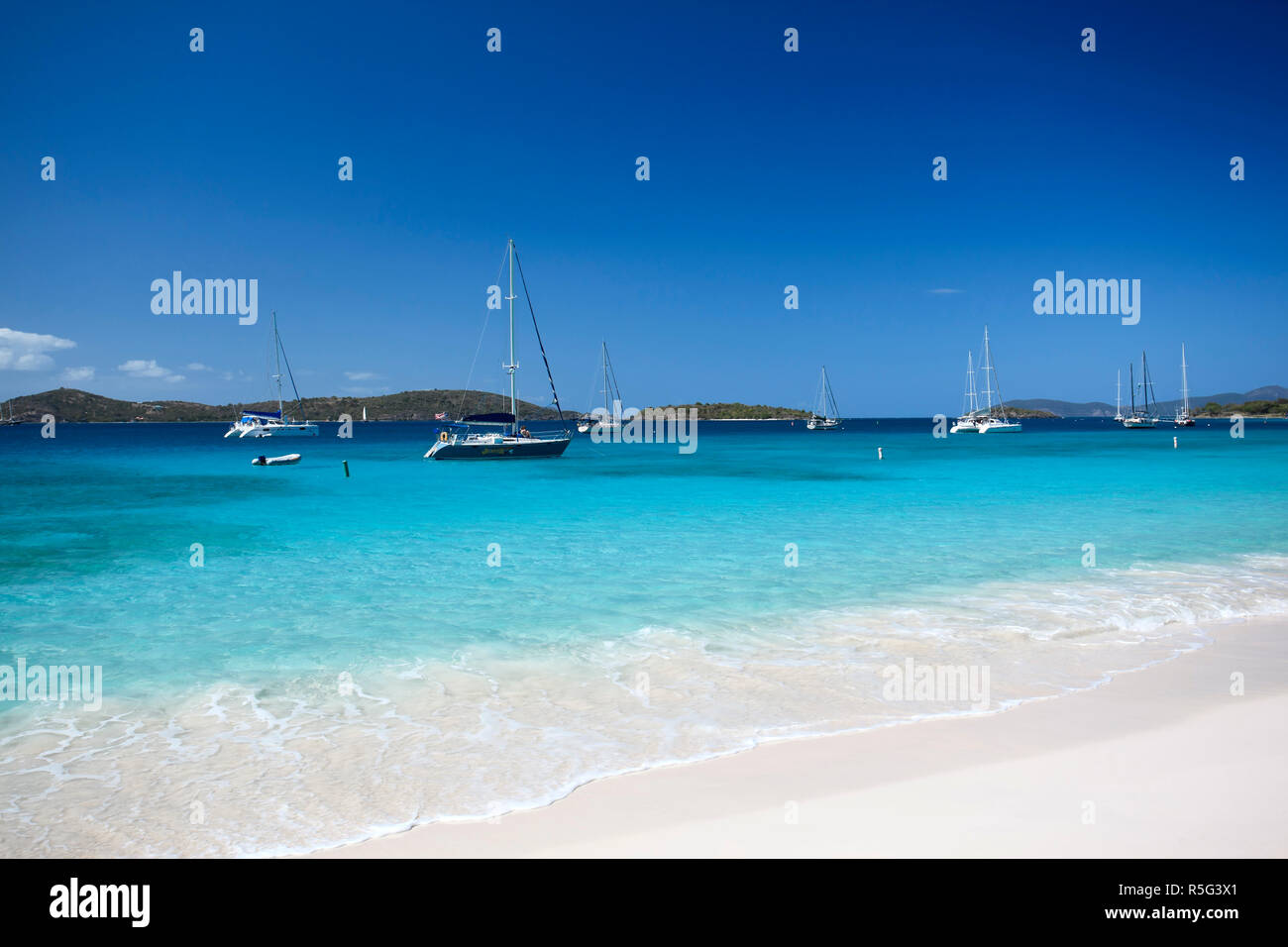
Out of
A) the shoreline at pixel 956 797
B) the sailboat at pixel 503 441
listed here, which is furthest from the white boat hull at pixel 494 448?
the shoreline at pixel 956 797

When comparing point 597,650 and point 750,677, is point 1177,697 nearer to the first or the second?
point 750,677

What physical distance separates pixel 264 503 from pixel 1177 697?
30437mm

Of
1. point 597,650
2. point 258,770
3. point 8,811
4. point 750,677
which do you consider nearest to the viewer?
point 8,811

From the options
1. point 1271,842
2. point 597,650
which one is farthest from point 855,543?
point 1271,842

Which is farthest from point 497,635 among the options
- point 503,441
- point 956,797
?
point 503,441

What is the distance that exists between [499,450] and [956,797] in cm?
4885

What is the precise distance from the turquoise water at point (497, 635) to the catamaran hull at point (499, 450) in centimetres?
2611

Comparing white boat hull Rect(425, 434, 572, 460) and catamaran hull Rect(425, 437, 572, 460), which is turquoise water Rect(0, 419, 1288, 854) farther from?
catamaran hull Rect(425, 437, 572, 460)

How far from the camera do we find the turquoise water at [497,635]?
5688 millimetres

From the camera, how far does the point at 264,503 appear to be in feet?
98.4

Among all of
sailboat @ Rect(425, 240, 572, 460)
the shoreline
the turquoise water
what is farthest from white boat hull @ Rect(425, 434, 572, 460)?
the shoreline

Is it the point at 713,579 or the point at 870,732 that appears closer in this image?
the point at 870,732

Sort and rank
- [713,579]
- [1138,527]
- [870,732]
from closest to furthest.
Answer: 1. [870,732]
2. [713,579]
3. [1138,527]
